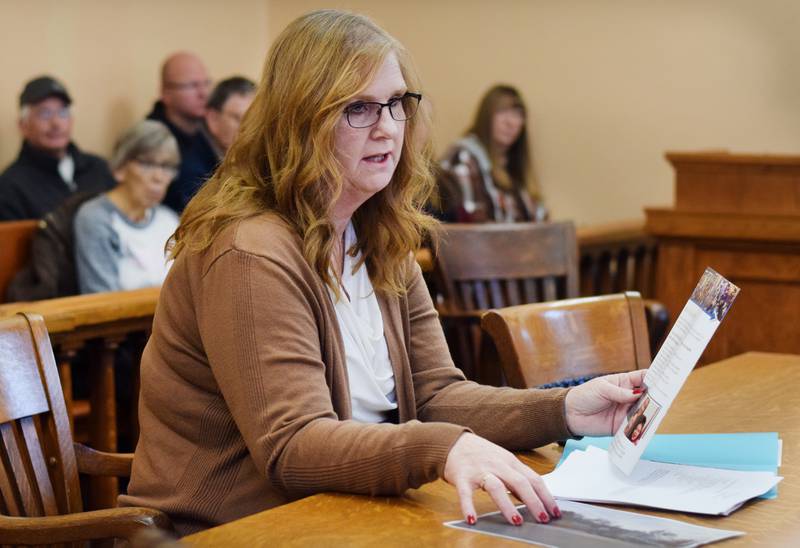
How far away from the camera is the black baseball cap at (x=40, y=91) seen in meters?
5.09

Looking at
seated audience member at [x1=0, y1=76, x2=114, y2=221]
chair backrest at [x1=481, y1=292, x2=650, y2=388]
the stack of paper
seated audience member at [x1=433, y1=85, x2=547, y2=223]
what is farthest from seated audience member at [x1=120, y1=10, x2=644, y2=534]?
seated audience member at [x1=433, y1=85, x2=547, y2=223]

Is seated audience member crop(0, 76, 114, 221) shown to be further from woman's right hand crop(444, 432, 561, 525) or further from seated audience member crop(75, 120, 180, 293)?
Answer: woman's right hand crop(444, 432, 561, 525)

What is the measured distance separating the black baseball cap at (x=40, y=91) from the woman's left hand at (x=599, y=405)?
12.6 feet

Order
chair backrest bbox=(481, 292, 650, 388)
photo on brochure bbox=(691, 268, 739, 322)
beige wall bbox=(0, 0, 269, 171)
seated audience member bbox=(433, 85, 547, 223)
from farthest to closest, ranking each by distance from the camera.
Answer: seated audience member bbox=(433, 85, 547, 223) → beige wall bbox=(0, 0, 269, 171) → chair backrest bbox=(481, 292, 650, 388) → photo on brochure bbox=(691, 268, 739, 322)

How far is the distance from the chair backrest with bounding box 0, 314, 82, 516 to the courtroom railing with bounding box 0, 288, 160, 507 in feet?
2.40

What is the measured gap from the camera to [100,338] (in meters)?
2.84

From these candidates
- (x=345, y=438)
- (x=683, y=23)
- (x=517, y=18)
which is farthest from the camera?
(x=517, y=18)

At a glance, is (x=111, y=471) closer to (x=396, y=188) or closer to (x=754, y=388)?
(x=396, y=188)

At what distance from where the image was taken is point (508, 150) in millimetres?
6289

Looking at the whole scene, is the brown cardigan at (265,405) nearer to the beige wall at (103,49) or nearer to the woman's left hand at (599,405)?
the woman's left hand at (599,405)

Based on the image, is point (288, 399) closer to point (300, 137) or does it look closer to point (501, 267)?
point (300, 137)

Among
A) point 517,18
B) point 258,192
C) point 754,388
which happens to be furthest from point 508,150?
point 258,192

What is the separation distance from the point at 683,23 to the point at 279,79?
4598mm

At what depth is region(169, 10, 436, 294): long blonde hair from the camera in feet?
5.58
